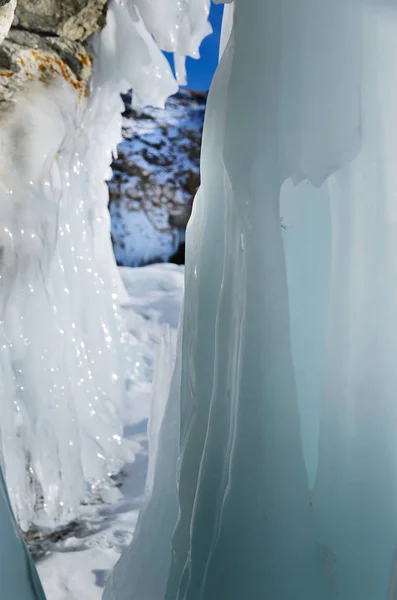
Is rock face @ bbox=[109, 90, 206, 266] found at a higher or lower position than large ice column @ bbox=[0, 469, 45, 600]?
higher

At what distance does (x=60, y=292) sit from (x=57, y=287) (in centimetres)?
4

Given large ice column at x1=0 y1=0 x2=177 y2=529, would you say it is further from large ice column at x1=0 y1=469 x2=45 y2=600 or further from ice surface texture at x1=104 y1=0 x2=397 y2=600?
ice surface texture at x1=104 y1=0 x2=397 y2=600

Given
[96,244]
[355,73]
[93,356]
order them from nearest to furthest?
1. [355,73]
2. [93,356]
3. [96,244]

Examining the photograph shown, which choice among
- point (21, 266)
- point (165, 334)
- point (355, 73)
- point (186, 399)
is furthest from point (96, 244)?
point (355, 73)

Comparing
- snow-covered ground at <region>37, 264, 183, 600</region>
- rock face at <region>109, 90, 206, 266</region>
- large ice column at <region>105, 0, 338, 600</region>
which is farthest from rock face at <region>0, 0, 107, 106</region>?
rock face at <region>109, 90, 206, 266</region>

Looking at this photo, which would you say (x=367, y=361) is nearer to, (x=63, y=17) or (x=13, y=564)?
(x=13, y=564)

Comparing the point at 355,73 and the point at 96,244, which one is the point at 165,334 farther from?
the point at 96,244

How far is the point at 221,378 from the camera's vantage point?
4.03 feet

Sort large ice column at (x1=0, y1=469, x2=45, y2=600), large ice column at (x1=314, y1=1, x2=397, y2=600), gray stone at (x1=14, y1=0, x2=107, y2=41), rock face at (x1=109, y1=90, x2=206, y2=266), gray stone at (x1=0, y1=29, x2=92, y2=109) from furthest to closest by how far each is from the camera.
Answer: rock face at (x1=109, y1=90, x2=206, y2=266), gray stone at (x1=14, y1=0, x2=107, y2=41), gray stone at (x1=0, y1=29, x2=92, y2=109), large ice column at (x1=0, y1=469, x2=45, y2=600), large ice column at (x1=314, y1=1, x2=397, y2=600)

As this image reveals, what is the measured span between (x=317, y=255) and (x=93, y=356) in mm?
2705

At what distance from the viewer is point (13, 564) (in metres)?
1.29

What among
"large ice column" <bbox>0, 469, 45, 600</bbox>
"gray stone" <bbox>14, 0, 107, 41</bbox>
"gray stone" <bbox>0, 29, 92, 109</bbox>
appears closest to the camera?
"large ice column" <bbox>0, 469, 45, 600</bbox>

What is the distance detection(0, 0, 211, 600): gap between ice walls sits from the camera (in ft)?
8.98

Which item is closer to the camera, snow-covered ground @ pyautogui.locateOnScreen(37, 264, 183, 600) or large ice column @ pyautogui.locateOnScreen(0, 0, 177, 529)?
snow-covered ground @ pyautogui.locateOnScreen(37, 264, 183, 600)
